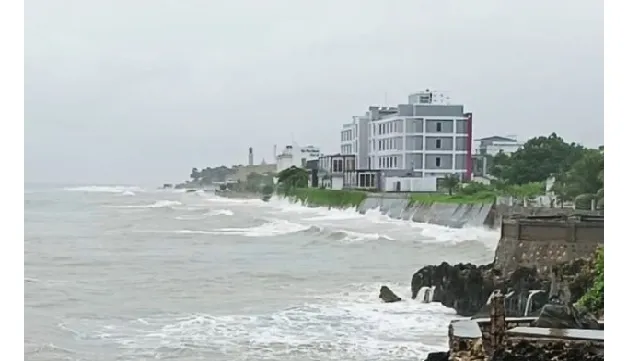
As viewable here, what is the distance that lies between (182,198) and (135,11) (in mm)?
643

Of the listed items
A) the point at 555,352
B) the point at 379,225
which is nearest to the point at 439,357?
the point at 555,352

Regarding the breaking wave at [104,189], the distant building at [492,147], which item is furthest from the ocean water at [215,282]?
the distant building at [492,147]

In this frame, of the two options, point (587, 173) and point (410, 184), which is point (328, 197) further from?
point (587, 173)

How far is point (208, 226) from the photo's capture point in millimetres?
3238

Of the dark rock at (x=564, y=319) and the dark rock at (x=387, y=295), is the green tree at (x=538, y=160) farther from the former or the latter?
the dark rock at (x=387, y=295)

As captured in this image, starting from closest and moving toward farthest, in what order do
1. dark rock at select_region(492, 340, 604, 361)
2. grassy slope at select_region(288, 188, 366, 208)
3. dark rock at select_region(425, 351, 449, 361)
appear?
dark rock at select_region(492, 340, 604, 361) → dark rock at select_region(425, 351, 449, 361) → grassy slope at select_region(288, 188, 366, 208)

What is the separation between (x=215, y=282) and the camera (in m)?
3.16

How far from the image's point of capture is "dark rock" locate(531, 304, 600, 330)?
302 cm

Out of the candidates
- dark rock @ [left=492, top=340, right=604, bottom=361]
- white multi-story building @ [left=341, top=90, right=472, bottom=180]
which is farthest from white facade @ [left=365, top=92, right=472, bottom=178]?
dark rock @ [left=492, top=340, right=604, bottom=361]

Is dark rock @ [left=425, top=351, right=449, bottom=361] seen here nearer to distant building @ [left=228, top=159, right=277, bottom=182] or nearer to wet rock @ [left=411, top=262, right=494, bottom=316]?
wet rock @ [left=411, top=262, right=494, bottom=316]

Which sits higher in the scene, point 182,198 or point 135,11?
point 135,11

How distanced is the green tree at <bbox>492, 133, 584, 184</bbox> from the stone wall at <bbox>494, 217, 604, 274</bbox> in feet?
0.48

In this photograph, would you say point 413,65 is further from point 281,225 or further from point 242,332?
point 242,332

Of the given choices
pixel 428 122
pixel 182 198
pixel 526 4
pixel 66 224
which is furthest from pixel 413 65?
pixel 66 224
